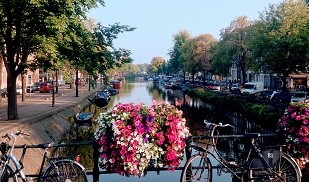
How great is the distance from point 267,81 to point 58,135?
254 ft

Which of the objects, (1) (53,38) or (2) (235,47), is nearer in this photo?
(1) (53,38)

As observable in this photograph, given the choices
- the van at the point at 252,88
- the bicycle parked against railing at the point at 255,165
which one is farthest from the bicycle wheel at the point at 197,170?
the van at the point at 252,88

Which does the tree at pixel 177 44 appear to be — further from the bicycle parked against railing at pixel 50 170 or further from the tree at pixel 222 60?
the bicycle parked against railing at pixel 50 170

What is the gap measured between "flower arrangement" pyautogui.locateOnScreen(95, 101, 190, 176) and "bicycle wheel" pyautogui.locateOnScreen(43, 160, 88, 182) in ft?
1.85

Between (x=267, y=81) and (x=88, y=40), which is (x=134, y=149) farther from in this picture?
(x=267, y=81)

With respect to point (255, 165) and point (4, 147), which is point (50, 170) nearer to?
point (4, 147)

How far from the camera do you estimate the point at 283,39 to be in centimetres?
4666

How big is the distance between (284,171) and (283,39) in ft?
134

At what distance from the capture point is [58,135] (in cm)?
2747

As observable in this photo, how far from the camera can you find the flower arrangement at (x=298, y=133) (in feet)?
28.8

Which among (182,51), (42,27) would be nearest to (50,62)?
(42,27)

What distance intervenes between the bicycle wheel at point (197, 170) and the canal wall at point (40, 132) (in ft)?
30.8

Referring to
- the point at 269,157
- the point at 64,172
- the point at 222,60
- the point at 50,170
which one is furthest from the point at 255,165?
the point at 222,60

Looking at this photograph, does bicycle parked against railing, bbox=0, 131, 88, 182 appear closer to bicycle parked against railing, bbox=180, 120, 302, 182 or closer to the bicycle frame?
bicycle parked against railing, bbox=180, 120, 302, 182
